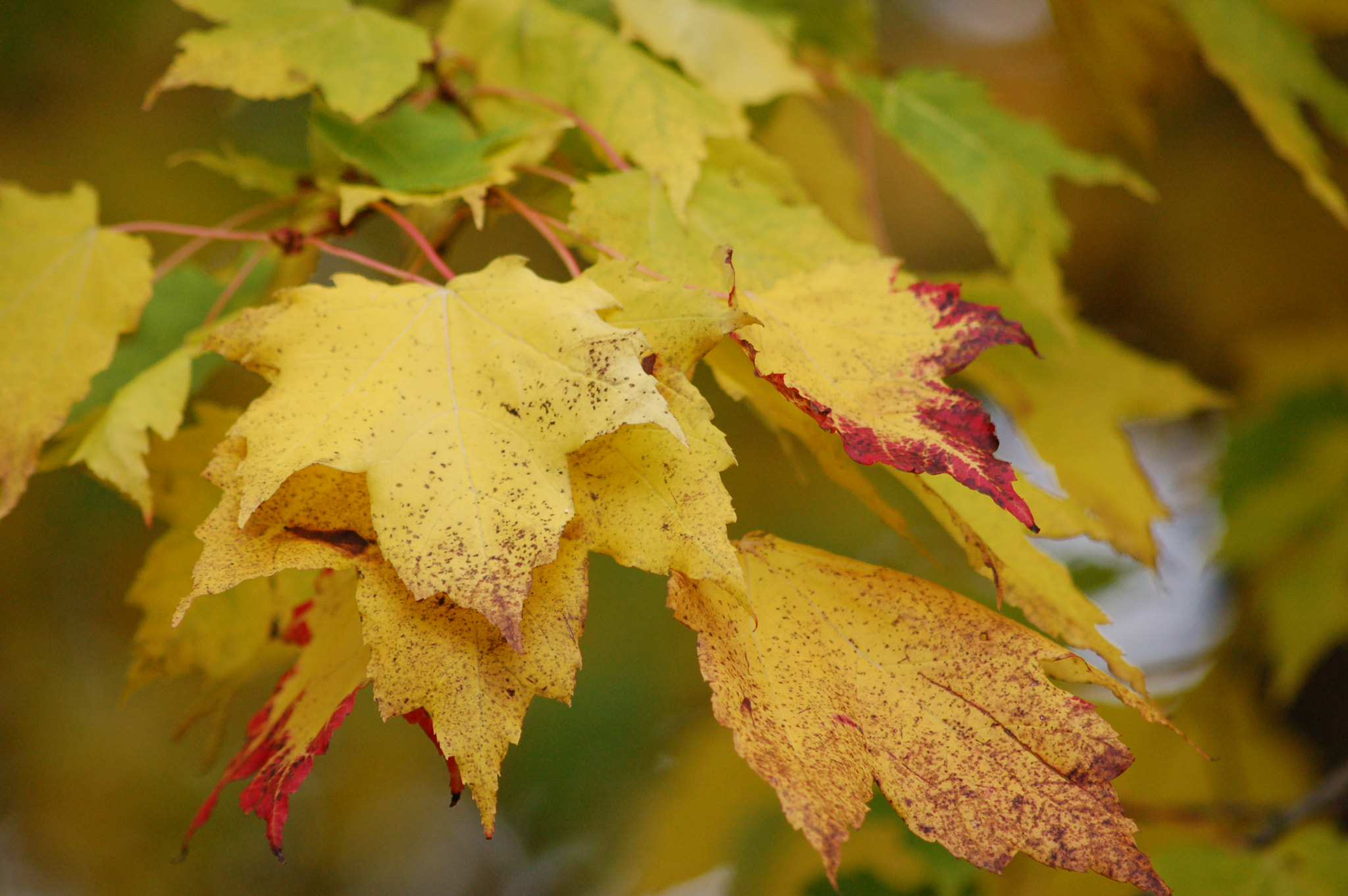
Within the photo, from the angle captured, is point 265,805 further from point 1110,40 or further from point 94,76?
point 94,76

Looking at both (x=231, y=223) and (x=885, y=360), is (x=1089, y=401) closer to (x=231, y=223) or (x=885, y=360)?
(x=885, y=360)

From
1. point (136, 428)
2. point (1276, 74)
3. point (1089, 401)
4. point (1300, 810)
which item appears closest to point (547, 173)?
point (136, 428)

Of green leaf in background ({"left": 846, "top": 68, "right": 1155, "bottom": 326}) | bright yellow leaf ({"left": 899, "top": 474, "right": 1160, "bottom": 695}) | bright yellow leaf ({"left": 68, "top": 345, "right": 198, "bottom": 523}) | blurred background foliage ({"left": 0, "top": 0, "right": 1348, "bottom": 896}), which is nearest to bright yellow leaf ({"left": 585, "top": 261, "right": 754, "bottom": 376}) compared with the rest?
bright yellow leaf ({"left": 899, "top": 474, "right": 1160, "bottom": 695})

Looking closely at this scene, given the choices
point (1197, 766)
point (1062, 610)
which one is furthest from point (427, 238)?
point (1197, 766)

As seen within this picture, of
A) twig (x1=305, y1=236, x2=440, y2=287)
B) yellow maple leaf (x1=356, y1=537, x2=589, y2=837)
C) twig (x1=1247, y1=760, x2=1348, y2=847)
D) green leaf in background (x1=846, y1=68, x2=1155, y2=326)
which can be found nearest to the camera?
yellow maple leaf (x1=356, y1=537, x2=589, y2=837)

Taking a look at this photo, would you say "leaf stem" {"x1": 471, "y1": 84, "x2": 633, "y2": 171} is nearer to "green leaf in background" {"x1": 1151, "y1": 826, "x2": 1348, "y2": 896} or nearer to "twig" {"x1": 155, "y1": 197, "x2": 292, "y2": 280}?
"twig" {"x1": 155, "y1": 197, "x2": 292, "y2": 280}

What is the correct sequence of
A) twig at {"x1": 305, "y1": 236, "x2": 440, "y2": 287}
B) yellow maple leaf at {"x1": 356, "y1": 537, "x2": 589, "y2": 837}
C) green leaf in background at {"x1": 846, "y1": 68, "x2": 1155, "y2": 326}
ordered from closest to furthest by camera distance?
yellow maple leaf at {"x1": 356, "y1": 537, "x2": 589, "y2": 837}, twig at {"x1": 305, "y1": 236, "x2": 440, "y2": 287}, green leaf in background at {"x1": 846, "y1": 68, "x2": 1155, "y2": 326}
